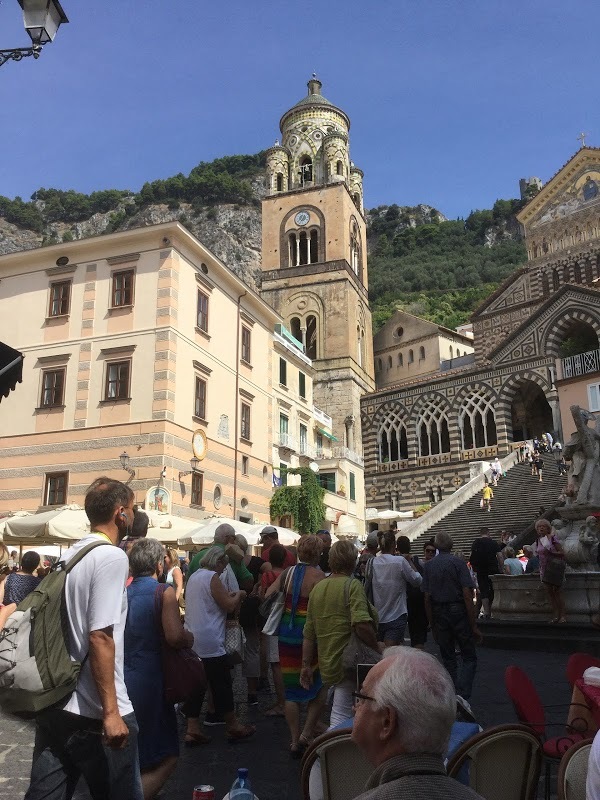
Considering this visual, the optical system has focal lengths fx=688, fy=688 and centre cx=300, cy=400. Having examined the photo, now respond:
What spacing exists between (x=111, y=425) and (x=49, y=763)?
17.8 m

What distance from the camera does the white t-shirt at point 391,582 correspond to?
6.59 meters

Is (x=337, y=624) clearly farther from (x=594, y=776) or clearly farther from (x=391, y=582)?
(x=594, y=776)

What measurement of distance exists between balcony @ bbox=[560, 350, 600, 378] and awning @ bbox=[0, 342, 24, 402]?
28945 millimetres

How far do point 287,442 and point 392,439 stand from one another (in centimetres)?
1319

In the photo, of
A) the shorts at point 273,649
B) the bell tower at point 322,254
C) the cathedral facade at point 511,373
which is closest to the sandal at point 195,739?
the shorts at point 273,649

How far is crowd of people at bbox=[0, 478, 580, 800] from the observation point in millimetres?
1875

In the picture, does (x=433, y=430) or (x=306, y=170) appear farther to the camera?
(x=306, y=170)

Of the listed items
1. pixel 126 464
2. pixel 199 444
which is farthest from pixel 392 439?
pixel 126 464

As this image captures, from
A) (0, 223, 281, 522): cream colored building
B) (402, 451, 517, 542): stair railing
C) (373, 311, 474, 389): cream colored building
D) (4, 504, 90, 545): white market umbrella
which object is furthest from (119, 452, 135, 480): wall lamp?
(373, 311, 474, 389): cream colored building

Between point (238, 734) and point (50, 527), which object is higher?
point (50, 527)

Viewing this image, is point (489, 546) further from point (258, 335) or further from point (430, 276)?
point (430, 276)

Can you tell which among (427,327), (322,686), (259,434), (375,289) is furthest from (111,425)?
(375,289)

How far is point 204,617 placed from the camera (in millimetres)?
5730

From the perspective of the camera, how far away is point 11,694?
2582 millimetres
